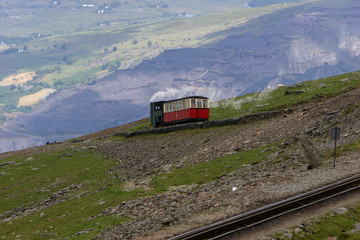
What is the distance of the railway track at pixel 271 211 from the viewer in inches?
984

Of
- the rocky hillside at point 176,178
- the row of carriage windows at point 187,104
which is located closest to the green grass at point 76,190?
the rocky hillside at point 176,178

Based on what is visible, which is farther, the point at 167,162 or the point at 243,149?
the point at 167,162

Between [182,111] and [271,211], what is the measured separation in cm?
5939

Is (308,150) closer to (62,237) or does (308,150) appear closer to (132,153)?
(62,237)

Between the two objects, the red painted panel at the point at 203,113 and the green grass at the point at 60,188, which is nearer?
the green grass at the point at 60,188

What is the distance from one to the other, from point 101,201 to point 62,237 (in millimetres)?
11200

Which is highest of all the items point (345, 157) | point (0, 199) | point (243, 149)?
point (345, 157)

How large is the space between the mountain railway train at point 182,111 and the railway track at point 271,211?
175 feet

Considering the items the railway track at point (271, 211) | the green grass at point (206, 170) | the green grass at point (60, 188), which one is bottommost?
the green grass at point (60, 188)

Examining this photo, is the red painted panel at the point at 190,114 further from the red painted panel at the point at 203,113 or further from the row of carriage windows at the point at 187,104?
the row of carriage windows at the point at 187,104

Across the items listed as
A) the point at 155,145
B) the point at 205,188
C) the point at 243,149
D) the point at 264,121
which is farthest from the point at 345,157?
the point at 155,145

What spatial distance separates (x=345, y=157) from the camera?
38531 mm

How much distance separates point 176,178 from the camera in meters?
45.8

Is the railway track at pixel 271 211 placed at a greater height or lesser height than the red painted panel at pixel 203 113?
greater
